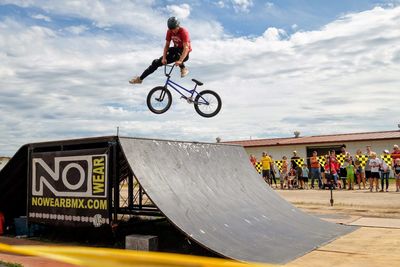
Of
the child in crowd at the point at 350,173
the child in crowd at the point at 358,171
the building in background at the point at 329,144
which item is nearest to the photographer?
the child in crowd at the point at 350,173

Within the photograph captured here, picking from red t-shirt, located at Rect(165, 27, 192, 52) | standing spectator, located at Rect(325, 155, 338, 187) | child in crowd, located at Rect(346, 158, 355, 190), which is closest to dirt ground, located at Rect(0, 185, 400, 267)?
standing spectator, located at Rect(325, 155, 338, 187)

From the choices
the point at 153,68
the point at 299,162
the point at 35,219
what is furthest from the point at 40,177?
the point at 299,162

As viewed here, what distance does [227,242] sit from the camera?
627 centimetres

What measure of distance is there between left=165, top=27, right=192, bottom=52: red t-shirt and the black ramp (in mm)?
1813

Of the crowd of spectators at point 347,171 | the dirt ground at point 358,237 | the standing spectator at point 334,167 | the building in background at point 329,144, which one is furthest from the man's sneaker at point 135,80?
the building in background at point 329,144

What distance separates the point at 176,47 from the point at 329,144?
84.7 feet

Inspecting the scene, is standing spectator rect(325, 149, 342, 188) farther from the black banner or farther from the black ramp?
the black banner

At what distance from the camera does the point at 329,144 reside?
3123 cm

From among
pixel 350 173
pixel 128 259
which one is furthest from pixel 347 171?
pixel 128 259

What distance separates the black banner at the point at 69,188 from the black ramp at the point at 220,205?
3.08ft

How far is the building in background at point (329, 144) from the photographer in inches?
1118

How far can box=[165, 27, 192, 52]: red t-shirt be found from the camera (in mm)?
7312

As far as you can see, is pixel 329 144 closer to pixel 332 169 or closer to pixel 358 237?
pixel 332 169

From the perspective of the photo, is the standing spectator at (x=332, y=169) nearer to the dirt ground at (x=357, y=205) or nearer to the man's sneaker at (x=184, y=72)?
the dirt ground at (x=357, y=205)
